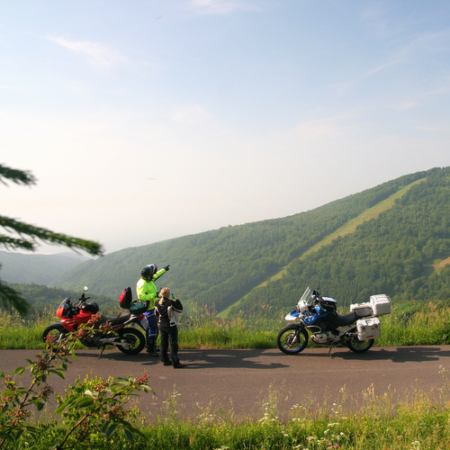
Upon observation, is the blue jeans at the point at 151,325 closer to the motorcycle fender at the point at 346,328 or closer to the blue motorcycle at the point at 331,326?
the blue motorcycle at the point at 331,326

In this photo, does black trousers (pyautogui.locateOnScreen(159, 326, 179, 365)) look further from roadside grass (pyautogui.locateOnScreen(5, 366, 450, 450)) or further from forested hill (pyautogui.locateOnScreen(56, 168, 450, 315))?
forested hill (pyautogui.locateOnScreen(56, 168, 450, 315))

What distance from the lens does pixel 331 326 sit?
27.7 ft

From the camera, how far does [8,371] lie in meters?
6.89

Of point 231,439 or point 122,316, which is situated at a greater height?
point 122,316

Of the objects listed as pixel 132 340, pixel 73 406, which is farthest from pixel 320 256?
pixel 73 406

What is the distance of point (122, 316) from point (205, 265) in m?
138

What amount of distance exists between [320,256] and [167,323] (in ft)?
408

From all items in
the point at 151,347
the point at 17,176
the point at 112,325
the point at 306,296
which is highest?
the point at 17,176

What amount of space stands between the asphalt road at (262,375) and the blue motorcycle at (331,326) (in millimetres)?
226

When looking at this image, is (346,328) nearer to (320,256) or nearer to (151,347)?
(151,347)

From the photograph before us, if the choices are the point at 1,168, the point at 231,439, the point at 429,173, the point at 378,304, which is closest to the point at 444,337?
the point at 378,304

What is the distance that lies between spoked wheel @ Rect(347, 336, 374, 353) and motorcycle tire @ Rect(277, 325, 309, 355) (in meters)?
0.91

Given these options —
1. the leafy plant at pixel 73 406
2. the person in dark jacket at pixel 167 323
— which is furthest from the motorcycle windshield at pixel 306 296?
the leafy plant at pixel 73 406

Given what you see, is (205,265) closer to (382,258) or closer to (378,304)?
(382,258)
